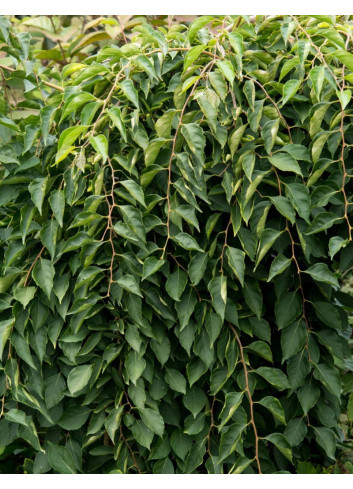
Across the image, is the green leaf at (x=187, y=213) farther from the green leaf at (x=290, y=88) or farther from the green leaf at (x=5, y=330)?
the green leaf at (x=5, y=330)

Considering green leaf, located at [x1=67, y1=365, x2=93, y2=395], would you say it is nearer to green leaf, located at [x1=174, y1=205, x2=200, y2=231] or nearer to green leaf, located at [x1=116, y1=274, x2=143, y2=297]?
green leaf, located at [x1=116, y1=274, x2=143, y2=297]

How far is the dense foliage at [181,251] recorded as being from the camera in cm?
151

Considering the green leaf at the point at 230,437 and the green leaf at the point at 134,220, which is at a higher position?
the green leaf at the point at 134,220

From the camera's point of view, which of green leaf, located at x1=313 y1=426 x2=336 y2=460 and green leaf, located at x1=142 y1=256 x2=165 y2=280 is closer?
green leaf, located at x1=142 y1=256 x2=165 y2=280

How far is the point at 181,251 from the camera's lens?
1593 millimetres

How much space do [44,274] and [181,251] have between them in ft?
1.19

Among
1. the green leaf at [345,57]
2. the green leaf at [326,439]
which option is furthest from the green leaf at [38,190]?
the green leaf at [326,439]

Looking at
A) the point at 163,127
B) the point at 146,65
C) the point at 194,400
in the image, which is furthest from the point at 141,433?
the point at 146,65

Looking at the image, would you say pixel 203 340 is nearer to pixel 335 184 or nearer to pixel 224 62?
pixel 335 184

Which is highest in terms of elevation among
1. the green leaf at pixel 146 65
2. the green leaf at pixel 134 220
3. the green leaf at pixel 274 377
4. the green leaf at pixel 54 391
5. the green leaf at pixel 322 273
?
the green leaf at pixel 146 65

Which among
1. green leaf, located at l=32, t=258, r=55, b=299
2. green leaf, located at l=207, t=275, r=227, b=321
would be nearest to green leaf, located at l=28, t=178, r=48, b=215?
green leaf, located at l=32, t=258, r=55, b=299

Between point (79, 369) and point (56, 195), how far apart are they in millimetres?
458

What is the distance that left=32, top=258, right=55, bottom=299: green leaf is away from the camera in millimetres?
1562
